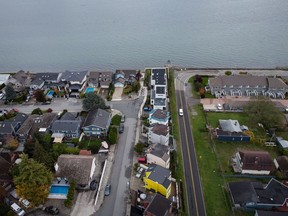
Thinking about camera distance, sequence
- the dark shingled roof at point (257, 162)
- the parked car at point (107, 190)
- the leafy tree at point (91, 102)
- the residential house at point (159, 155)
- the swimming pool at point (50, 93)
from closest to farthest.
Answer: the parked car at point (107, 190)
the dark shingled roof at point (257, 162)
the residential house at point (159, 155)
the leafy tree at point (91, 102)
the swimming pool at point (50, 93)

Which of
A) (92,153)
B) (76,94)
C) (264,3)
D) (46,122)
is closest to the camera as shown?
(92,153)

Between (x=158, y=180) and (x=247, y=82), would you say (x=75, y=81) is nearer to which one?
(x=158, y=180)

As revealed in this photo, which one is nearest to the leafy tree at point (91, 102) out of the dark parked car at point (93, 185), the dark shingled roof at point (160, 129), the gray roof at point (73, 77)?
the gray roof at point (73, 77)

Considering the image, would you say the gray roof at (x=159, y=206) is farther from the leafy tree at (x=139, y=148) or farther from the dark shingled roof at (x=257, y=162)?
the dark shingled roof at (x=257, y=162)

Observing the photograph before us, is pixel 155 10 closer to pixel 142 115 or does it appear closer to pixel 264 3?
pixel 264 3

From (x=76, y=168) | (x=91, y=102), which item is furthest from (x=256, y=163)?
(x=91, y=102)

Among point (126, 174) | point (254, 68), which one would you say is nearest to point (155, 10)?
point (254, 68)
